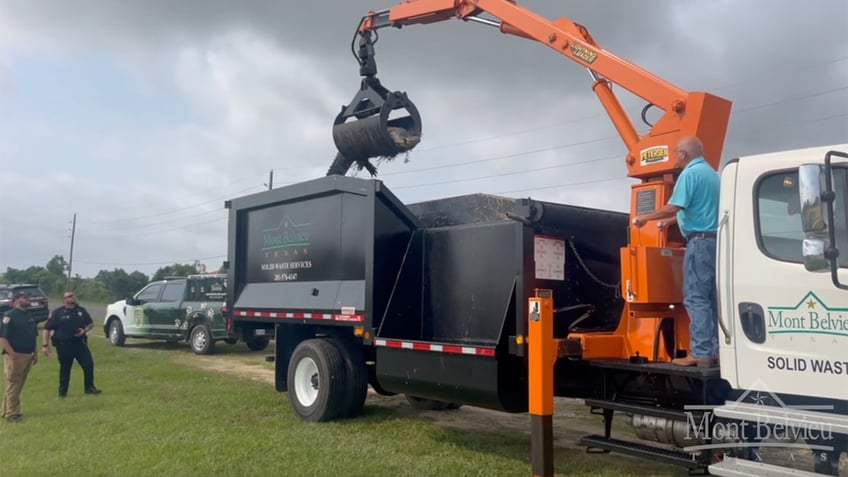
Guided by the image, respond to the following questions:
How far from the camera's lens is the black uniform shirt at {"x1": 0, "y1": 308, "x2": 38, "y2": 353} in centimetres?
937

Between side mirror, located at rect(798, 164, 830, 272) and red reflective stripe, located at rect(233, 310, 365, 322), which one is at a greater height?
side mirror, located at rect(798, 164, 830, 272)

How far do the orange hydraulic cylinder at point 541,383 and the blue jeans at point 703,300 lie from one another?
1.01 m

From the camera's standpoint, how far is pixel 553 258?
20.1ft

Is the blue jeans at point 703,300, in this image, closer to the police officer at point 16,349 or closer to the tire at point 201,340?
the police officer at point 16,349

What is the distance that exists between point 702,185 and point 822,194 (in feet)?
3.87

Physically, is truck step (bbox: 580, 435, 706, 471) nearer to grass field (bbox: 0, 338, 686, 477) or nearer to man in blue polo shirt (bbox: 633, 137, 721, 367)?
man in blue polo shirt (bbox: 633, 137, 721, 367)

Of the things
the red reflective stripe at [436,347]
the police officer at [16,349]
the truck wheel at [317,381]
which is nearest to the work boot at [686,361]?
the red reflective stripe at [436,347]

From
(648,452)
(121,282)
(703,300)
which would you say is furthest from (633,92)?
(121,282)

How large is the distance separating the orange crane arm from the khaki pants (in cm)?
715

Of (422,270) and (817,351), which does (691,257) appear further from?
(422,270)

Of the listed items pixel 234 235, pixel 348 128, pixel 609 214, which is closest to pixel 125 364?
pixel 234 235

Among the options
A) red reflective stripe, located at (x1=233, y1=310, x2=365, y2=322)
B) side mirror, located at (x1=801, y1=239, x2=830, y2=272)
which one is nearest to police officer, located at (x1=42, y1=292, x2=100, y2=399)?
red reflective stripe, located at (x1=233, y1=310, x2=365, y2=322)

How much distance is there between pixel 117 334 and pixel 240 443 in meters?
13.2

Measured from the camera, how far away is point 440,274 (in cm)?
681
